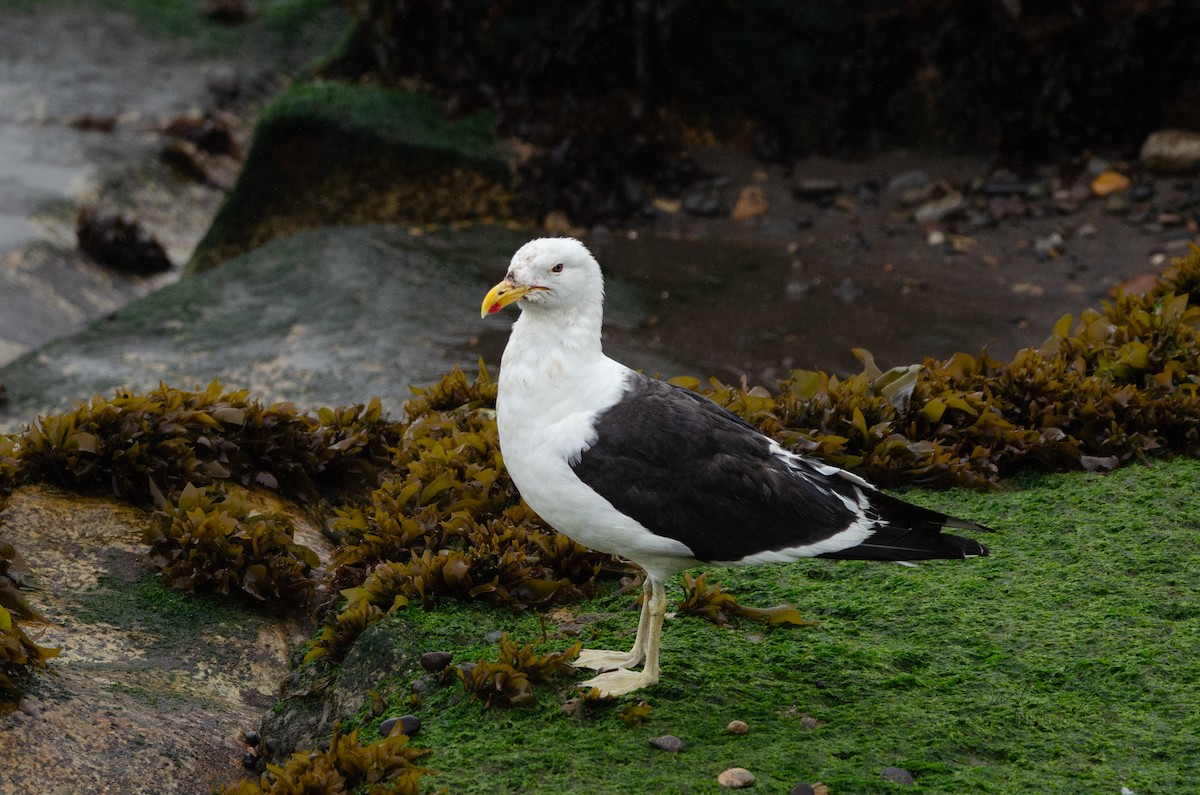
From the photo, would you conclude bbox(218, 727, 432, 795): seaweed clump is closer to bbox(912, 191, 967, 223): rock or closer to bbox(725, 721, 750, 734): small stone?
bbox(725, 721, 750, 734): small stone

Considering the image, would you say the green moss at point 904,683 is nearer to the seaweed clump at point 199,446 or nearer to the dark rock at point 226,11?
the seaweed clump at point 199,446

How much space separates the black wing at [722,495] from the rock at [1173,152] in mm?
7486

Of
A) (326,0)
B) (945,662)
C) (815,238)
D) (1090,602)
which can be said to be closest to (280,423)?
(945,662)

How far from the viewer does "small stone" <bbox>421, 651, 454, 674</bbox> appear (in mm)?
3992

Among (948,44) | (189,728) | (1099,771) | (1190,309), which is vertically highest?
(948,44)

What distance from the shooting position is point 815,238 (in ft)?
33.1

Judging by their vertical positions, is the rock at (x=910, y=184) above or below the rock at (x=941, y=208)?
above

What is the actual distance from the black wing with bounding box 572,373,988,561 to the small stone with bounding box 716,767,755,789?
0.64m

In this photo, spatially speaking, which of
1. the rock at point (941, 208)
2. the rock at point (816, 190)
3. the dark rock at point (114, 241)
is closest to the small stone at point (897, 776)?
the rock at point (941, 208)

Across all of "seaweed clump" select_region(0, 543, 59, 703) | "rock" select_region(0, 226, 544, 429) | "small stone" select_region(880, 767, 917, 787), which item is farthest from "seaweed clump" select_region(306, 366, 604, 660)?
"rock" select_region(0, 226, 544, 429)

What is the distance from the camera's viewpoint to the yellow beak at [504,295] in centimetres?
385

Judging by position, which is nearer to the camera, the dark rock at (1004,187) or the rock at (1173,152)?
the rock at (1173,152)

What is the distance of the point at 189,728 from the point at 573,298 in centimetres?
188

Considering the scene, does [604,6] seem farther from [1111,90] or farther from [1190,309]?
[1190,309]
